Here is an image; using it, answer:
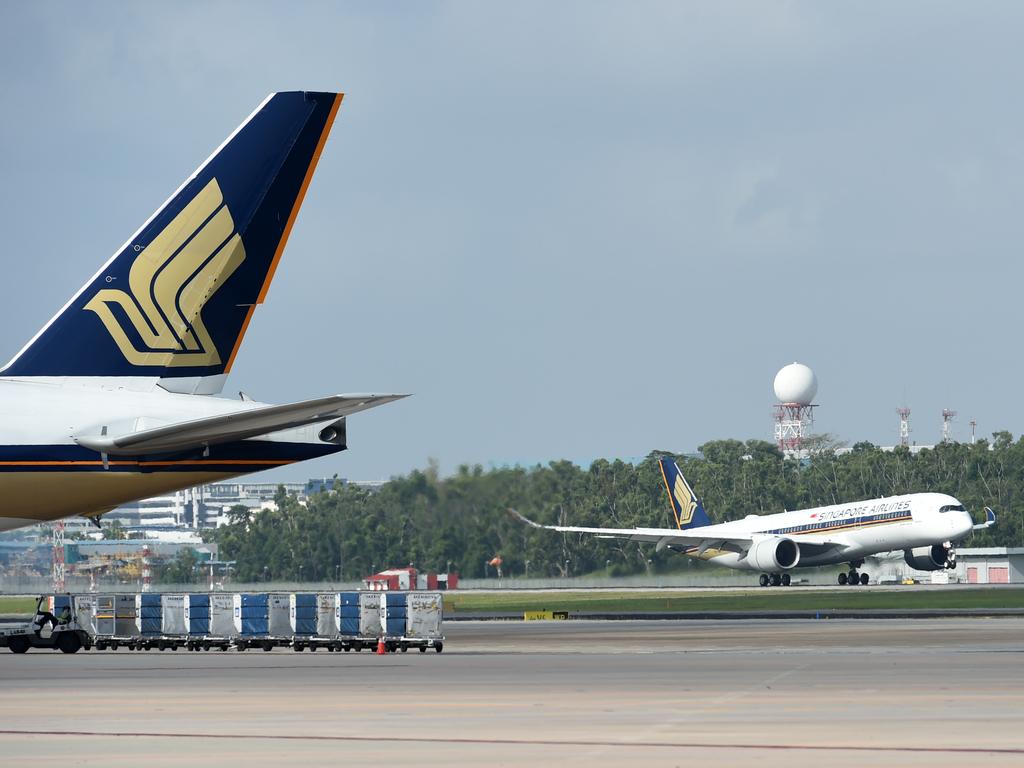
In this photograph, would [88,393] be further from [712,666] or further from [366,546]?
[366,546]

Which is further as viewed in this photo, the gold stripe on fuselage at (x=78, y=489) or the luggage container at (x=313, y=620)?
the luggage container at (x=313, y=620)

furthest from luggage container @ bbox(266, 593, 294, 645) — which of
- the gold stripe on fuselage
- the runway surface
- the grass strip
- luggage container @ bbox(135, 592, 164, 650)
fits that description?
the grass strip

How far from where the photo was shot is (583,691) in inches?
988

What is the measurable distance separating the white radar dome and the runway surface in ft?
455

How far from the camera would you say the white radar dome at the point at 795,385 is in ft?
577

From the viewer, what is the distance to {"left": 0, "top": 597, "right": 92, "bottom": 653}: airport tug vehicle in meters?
38.8

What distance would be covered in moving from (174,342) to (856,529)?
7404 centimetres

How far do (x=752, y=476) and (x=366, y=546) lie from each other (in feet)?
180

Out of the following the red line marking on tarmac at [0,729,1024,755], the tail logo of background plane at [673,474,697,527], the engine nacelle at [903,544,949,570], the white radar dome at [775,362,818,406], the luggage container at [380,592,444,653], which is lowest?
the red line marking on tarmac at [0,729,1024,755]

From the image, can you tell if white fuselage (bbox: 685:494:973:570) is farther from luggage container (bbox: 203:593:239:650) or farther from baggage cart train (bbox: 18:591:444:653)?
luggage container (bbox: 203:593:239:650)

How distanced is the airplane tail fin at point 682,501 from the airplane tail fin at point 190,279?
85831mm

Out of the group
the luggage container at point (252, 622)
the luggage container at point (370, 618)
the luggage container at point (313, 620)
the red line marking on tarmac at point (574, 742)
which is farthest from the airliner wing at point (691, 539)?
the red line marking on tarmac at point (574, 742)

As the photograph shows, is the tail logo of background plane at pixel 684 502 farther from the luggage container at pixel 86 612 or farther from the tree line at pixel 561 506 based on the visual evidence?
the luggage container at pixel 86 612

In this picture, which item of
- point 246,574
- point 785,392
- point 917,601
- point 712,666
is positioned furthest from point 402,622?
point 785,392
